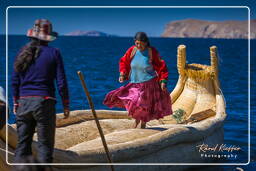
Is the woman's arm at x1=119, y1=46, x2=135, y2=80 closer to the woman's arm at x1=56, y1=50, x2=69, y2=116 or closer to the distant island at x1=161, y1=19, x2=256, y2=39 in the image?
the woman's arm at x1=56, y1=50, x2=69, y2=116

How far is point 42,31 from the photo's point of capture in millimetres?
6305

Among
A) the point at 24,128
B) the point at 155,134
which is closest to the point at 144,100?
the point at 155,134

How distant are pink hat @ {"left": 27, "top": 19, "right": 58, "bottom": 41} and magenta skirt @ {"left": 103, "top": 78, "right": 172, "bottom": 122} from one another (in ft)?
8.07

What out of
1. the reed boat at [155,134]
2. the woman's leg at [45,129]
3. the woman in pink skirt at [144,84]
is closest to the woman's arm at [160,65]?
the woman in pink skirt at [144,84]

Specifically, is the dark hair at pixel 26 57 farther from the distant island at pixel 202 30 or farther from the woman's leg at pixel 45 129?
the distant island at pixel 202 30

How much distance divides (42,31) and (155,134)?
2468 mm

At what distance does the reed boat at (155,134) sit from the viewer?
23.1 feet

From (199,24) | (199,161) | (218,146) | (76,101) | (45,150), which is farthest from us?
(199,24)

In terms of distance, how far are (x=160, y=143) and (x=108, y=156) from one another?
117cm

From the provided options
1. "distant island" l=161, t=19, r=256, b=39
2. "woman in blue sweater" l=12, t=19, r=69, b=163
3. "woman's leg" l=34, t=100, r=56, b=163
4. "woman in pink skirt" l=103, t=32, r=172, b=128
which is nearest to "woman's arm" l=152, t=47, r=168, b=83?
"woman in pink skirt" l=103, t=32, r=172, b=128

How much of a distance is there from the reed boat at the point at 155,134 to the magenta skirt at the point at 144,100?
0.78 feet

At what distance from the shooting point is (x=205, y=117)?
33.7 ft

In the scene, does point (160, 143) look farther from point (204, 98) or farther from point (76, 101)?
point (76, 101)

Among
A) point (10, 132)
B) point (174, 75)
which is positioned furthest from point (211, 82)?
point (174, 75)
